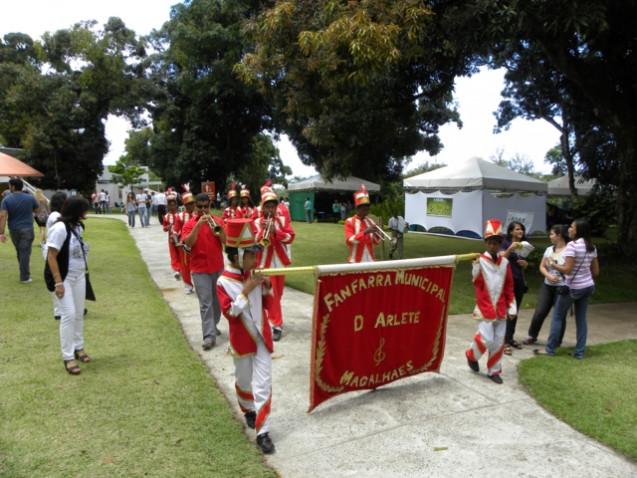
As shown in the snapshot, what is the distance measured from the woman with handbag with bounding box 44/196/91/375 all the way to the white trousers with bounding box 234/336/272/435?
2034 mm

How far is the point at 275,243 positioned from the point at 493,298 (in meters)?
2.96

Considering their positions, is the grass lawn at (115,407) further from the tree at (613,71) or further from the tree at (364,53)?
the tree at (613,71)

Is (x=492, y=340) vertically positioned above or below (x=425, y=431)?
above

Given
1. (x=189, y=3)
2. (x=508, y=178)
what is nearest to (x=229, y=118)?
(x=189, y=3)

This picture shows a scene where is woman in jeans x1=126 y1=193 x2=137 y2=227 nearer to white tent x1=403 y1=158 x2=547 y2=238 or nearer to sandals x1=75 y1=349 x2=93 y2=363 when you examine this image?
white tent x1=403 y1=158 x2=547 y2=238

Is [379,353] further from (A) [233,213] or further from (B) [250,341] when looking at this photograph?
(A) [233,213]

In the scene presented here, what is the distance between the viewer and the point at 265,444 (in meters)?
3.75

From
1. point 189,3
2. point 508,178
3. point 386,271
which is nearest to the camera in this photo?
point 386,271

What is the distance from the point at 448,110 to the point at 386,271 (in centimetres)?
2919

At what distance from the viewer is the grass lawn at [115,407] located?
3520 millimetres

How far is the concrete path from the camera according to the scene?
141 inches

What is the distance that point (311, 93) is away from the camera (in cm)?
1168

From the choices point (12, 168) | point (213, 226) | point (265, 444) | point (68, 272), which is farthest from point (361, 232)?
point (12, 168)

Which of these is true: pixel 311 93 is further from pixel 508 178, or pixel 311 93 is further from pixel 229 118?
pixel 229 118
